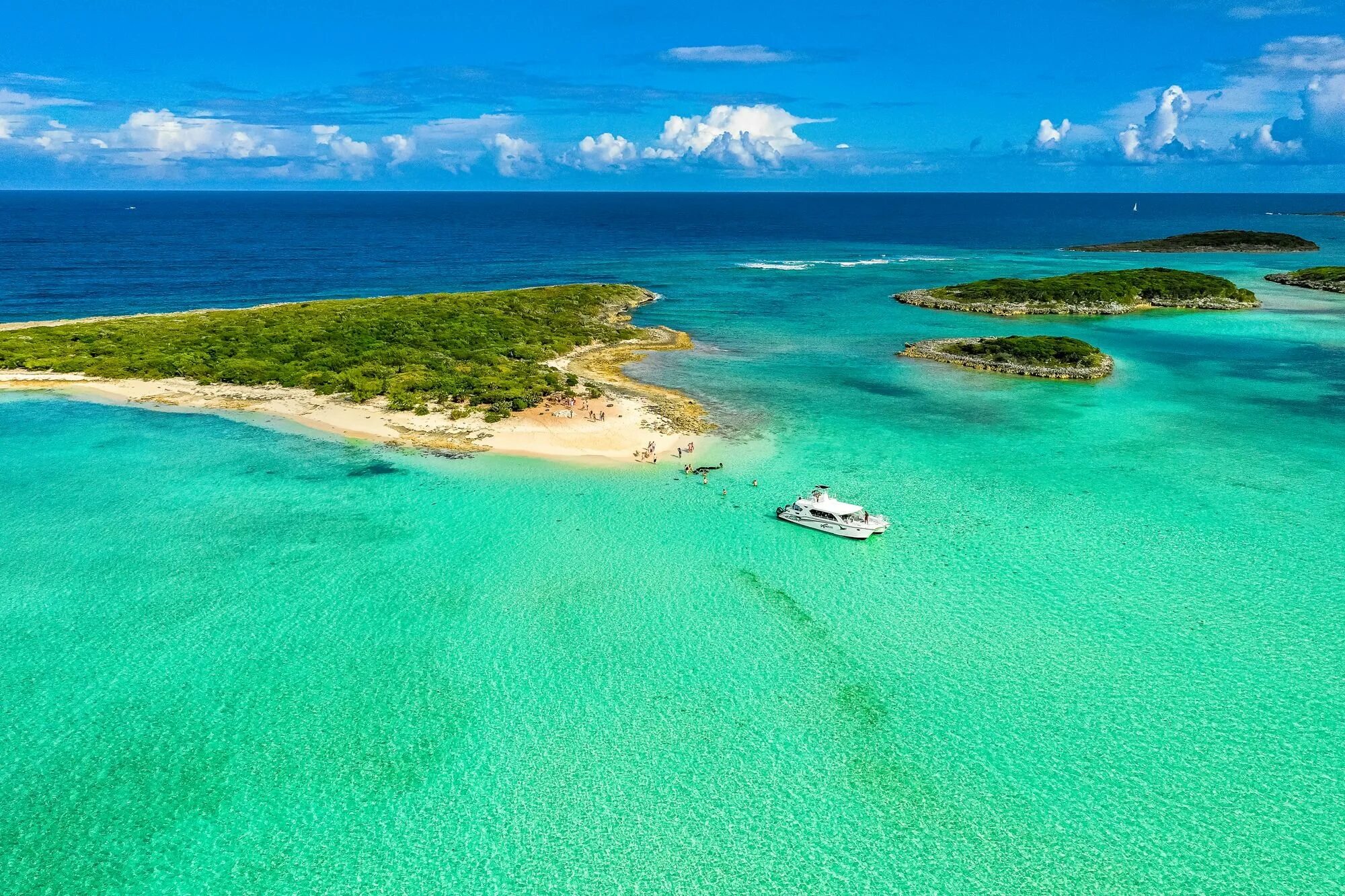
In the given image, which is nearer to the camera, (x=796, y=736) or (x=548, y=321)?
(x=796, y=736)

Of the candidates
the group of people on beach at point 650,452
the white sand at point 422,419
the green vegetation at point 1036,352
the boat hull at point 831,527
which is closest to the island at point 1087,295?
the green vegetation at point 1036,352

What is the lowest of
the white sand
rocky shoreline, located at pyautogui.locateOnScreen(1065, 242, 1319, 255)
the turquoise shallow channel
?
the turquoise shallow channel

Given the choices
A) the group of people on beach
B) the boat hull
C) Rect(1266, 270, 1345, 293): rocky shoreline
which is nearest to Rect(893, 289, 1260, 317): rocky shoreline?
Rect(1266, 270, 1345, 293): rocky shoreline

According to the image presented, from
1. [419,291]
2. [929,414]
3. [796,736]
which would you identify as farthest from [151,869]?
[419,291]

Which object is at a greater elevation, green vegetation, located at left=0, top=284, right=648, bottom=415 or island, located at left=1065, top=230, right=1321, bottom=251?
island, located at left=1065, top=230, right=1321, bottom=251

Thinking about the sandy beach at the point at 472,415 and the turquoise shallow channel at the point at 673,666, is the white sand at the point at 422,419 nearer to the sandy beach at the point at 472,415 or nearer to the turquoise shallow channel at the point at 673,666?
the sandy beach at the point at 472,415

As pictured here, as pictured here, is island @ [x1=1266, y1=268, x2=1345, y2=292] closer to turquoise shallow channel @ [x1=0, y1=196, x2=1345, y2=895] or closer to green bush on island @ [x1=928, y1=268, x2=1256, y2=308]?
green bush on island @ [x1=928, y1=268, x2=1256, y2=308]

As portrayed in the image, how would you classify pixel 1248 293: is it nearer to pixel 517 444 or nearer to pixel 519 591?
pixel 517 444
